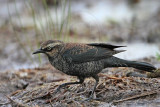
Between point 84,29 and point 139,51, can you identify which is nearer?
point 139,51

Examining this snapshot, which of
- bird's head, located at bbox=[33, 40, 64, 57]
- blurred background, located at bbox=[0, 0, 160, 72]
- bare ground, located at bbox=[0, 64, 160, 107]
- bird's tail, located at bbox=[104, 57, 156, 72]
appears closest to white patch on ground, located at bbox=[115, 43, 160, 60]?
blurred background, located at bbox=[0, 0, 160, 72]

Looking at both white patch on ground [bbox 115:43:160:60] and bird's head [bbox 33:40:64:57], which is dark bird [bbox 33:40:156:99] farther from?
white patch on ground [bbox 115:43:160:60]

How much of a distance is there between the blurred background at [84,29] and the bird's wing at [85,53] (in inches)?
88.9

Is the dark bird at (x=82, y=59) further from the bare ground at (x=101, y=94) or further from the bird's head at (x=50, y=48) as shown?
the bare ground at (x=101, y=94)

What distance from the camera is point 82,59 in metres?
5.48

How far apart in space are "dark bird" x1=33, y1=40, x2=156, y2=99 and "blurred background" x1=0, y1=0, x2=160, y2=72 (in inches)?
86.3

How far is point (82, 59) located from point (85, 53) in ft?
0.46

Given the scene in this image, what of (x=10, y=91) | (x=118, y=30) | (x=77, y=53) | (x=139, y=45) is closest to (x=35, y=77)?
(x=10, y=91)

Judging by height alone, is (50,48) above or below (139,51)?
above

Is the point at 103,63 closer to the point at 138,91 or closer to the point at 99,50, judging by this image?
the point at 99,50

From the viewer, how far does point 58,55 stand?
5504mm

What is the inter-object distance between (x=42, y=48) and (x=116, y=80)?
4.88ft

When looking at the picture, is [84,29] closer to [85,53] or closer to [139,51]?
[139,51]

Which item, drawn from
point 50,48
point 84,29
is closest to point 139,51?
point 84,29
